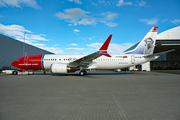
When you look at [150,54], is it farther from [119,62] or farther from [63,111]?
[63,111]

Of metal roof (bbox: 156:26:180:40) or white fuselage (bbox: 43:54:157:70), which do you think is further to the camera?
metal roof (bbox: 156:26:180:40)

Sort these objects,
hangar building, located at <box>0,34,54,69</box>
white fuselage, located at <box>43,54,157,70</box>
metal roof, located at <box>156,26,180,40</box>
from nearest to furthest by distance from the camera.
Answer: white fuselage, located at <box>43,54,157,70</box>, metal roof, located at <box>156,26,180,40</box>, hangar building, located at <box>0,34,54,69</box>

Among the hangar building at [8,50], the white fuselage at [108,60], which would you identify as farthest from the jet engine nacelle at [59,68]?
the hangar building at [8,50]

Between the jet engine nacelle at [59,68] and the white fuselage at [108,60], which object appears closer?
the jet engine nacelle at [59,68]

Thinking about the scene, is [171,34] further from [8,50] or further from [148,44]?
[8,50]

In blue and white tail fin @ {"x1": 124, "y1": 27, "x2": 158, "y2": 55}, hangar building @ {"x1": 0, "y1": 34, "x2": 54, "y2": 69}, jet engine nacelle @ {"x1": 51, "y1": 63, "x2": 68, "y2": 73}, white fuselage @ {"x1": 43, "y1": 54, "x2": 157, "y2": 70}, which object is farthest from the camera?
hangar building @ {"x1": 0, "y1": 34, "x2": 54, "y2": 69}

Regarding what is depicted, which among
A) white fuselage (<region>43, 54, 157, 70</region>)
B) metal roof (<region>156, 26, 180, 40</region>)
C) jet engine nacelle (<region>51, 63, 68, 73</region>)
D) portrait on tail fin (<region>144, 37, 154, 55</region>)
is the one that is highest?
metal roof (<region>156, 26, 180, 40</region>)

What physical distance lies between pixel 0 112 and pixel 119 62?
15.5m

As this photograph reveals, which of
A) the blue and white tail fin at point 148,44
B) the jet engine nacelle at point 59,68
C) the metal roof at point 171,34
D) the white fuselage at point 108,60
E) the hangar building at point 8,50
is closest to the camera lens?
the jet engine nacelle at point 59,68

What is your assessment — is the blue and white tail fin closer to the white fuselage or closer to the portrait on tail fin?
the portrait on tail fin

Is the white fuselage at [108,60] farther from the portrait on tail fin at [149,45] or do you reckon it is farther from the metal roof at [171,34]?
the metal roof at [171,34]

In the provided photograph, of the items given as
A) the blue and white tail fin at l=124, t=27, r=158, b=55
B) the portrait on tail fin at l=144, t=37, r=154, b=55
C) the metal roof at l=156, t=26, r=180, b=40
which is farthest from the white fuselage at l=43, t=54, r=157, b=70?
the metal roof at l=156, t=26, r=180, b=40

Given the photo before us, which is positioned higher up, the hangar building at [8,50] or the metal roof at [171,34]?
the metal roof at [171,34]

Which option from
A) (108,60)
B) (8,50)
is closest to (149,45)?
(108,60)
